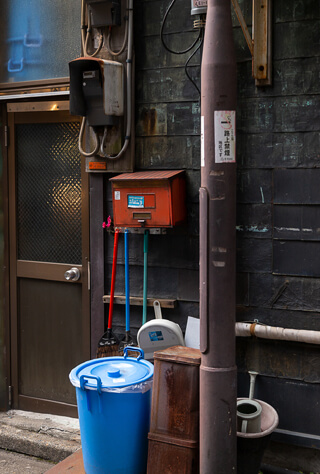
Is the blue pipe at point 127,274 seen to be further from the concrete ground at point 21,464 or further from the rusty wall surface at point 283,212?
the concrete ground at point 21,464

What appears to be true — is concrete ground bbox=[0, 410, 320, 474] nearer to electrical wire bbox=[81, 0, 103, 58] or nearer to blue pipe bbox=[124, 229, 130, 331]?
blue pipe bbox=[124, 229, 130, 331]

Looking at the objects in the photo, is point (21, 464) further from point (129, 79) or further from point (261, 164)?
point (129, 79)

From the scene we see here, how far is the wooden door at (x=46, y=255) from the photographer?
17.1 feet

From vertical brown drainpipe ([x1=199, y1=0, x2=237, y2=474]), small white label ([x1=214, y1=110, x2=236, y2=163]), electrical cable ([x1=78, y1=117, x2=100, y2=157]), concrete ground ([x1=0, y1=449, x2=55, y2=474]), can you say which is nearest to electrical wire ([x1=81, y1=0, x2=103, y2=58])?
electrical cable ([x1=78, y1=117, x2=100, y2=157])

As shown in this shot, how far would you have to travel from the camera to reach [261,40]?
4105 mm

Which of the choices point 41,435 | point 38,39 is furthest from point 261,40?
point 41,435

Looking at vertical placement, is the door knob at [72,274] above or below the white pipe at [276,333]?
above

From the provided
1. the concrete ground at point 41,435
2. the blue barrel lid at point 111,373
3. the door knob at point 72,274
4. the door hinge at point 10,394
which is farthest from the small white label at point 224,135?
the door hinge at point 10,394

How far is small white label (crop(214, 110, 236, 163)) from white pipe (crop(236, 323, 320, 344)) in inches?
49.3

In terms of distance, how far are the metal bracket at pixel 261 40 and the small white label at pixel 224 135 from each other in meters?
0.64

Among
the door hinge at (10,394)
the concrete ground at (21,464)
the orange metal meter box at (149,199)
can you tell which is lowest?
the concrete ground at (21,464)

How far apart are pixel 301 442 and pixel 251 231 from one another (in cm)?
151

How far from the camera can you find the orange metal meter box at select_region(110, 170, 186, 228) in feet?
14.2

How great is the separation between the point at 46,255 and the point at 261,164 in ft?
7.09
